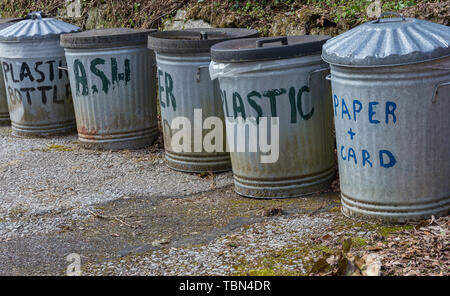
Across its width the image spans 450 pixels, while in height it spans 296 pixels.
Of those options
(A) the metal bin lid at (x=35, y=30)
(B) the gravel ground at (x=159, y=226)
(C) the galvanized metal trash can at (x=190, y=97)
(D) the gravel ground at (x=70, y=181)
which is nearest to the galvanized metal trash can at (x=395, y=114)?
(B) the gravel ground at (x=159, y=226)

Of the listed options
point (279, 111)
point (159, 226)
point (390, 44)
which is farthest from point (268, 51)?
point (159, 226)

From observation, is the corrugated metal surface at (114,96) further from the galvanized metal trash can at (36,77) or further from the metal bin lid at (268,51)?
the metal bin lid at (268,51)

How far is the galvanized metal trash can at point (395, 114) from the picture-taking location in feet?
12.3

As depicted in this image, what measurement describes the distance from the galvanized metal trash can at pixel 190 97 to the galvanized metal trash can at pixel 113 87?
611mm

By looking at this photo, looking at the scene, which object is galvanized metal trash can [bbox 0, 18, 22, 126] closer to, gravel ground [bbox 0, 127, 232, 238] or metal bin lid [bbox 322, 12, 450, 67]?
gravel ground [bbox 0, 127, 232, 238]

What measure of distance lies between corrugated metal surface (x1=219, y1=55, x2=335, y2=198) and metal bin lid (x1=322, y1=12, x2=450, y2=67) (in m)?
0.52

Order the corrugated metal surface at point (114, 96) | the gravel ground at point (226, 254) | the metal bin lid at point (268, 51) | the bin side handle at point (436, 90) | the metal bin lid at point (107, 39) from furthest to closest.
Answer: the corrugated metal surface at point (114, 96) < the metal bin lid at point (107, 39) < the metal bin lid at point (268, 51) < the bin side handle at point (436, 90) < the gravel ground at point (226, 254)

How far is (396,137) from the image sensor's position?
3.86m

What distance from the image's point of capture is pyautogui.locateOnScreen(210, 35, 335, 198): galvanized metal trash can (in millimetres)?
4473

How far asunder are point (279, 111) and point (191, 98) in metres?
1.03

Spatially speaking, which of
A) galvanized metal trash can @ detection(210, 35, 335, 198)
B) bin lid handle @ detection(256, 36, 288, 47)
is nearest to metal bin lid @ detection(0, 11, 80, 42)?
galvanized metal trash can @ detection(210, 35, 335, 198)

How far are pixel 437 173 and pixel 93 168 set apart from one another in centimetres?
315

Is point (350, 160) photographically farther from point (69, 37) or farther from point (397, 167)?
point (69, 37)
